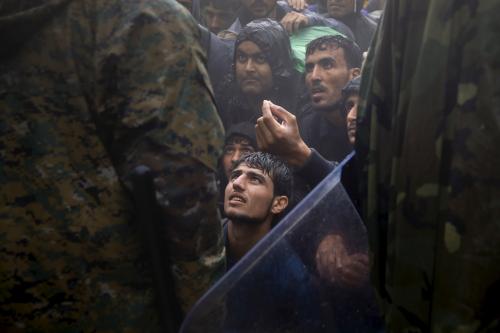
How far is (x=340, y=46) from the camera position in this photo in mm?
3889

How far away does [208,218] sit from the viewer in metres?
1.44

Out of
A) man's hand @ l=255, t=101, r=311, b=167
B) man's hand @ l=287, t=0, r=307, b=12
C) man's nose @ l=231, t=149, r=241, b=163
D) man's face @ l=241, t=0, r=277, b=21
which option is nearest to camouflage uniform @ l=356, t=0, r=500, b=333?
man's hand @ l=255, t=101, r=311, b=167

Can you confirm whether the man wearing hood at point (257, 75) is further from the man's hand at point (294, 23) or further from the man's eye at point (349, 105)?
the man's eye at point (349, 105)

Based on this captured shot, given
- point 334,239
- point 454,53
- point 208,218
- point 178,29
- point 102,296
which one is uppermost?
point 454,53

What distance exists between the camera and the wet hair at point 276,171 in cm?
282

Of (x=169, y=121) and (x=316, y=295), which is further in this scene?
(x=169, y=121)

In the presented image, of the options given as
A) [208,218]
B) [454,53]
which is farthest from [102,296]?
[454,53]

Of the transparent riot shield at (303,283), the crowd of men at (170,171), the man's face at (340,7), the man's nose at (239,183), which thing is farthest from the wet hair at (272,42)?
the transparent riot shield at (303,283)

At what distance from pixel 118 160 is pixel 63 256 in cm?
26

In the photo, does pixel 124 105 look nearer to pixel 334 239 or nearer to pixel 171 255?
pixel 171 255

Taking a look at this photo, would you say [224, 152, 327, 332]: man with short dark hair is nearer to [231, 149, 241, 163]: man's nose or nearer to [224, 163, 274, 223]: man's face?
[224, 163, 274, 223]: man's face

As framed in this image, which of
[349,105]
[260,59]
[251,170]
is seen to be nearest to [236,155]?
[251,170]

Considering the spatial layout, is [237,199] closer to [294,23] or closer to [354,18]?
[294,23]

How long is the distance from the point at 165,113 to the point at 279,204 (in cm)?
154
